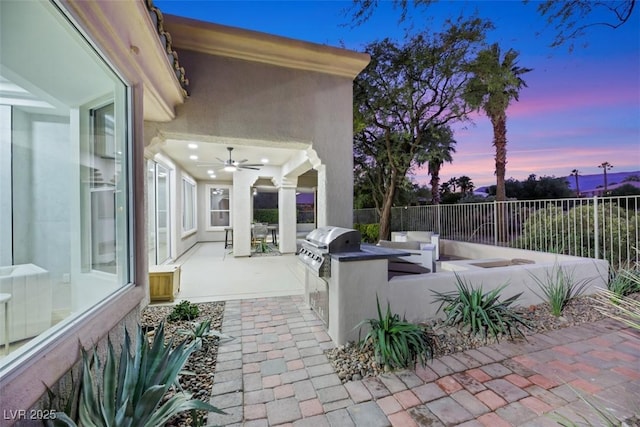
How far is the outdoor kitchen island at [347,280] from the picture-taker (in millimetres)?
2959

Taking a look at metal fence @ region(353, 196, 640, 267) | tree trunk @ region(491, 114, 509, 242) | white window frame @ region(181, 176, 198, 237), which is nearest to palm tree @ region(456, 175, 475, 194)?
tree trunk @ region(491, 114, 509, 242)

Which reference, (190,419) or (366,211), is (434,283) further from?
(366,211)

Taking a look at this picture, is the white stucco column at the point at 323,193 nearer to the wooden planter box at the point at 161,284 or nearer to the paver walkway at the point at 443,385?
the paver walkway at the point at 443,385

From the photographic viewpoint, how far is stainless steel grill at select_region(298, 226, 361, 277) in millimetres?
3111

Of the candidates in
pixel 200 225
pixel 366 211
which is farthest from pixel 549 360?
pixel 200 225

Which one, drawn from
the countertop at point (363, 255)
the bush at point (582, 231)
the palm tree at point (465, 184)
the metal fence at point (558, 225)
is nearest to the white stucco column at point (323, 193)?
Answer: the countertop at point (363, 255)

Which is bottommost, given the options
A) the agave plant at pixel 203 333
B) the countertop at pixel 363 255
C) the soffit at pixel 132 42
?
the agave plant at pixel 203 333

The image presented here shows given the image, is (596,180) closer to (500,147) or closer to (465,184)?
(465,184)

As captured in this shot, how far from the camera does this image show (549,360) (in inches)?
105

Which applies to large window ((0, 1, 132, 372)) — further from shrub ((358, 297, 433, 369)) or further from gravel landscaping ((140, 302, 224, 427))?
shrub ((358, 297, 433, 369))

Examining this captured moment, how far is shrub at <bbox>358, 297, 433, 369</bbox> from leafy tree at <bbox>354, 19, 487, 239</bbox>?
742 centimetres

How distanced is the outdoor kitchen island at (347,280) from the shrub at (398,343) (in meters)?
0.25

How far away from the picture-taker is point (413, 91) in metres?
8.66

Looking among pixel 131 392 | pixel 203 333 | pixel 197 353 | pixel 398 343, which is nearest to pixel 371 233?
pixel 398 343
